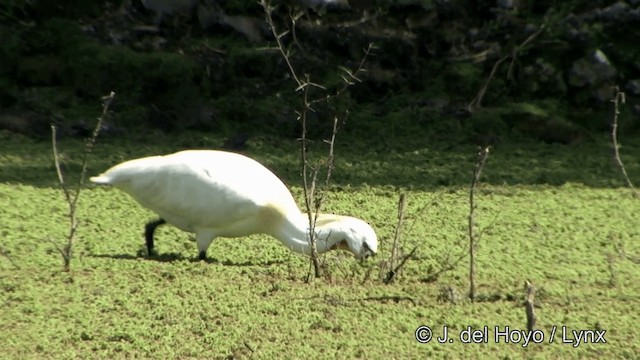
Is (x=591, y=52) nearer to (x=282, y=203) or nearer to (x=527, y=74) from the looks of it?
(x=527, y=74)

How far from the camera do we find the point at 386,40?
10.6 metres

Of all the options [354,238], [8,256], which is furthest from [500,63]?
[8,256]

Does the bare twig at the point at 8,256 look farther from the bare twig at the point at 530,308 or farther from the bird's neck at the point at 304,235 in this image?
the bare twig at the point at 530,308

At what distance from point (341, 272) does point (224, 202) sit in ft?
2.02

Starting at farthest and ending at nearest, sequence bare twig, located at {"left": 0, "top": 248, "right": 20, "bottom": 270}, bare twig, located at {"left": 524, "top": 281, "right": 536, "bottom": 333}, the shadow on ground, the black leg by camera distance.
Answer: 1. the shadow on ground
2. the black leg
3. bare twig, located at {"left": 0, "top": 248, "right": 20, "bottom": 270}
4. bare twig, located at {"left": 524, "top": 281, "right": 536, "bottom": 333}

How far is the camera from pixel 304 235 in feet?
21.8

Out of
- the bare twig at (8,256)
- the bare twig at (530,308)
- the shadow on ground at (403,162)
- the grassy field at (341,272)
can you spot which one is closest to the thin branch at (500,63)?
the shadow on ground at (403,162)

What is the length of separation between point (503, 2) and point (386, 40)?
3.55 ft

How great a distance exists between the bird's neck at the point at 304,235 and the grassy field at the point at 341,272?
0.34 feet

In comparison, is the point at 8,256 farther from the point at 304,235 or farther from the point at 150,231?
the point at 304,235

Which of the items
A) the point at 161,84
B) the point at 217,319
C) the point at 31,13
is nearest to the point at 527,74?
the point at 161,84

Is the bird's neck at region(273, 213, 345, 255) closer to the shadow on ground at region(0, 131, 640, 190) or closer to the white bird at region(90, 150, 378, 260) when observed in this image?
the white bird at region(90, 150, 378, 260)

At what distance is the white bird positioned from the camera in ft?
21.5

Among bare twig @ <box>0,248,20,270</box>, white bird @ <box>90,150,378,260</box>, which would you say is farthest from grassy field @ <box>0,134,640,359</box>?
white bird @ <box>90,150,378,260</box>
